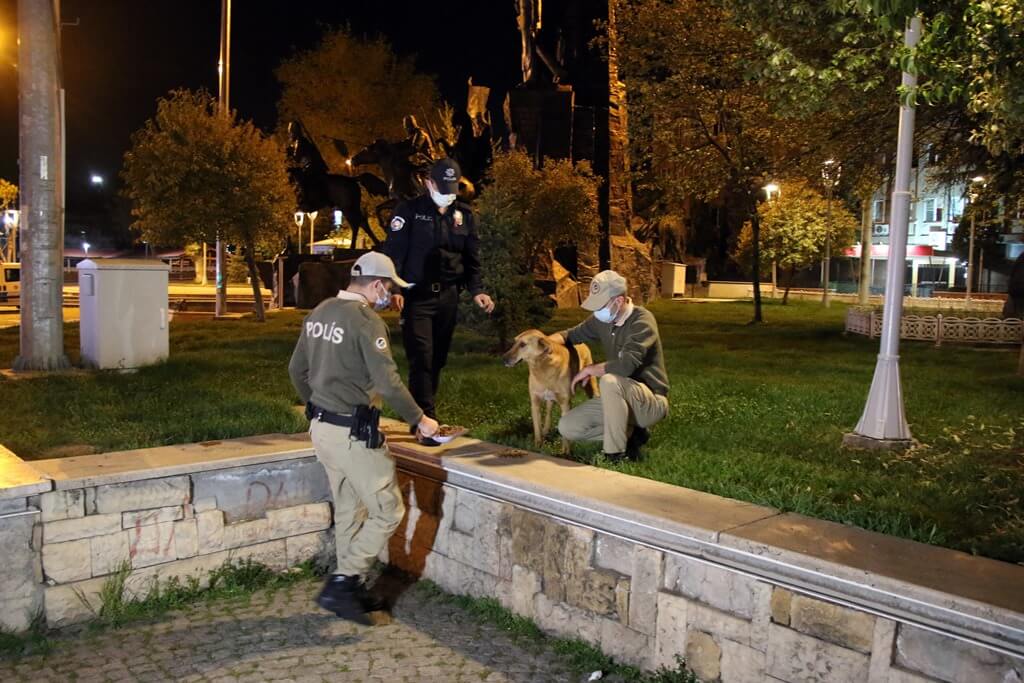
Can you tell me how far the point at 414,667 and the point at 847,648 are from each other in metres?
2.11

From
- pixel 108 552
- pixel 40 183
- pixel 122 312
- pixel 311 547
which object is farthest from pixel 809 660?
pixel 40 183

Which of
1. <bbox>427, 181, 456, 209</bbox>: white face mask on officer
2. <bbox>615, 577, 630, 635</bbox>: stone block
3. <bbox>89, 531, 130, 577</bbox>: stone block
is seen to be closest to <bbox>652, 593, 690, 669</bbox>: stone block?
<bbox>615, 577, 630, 635</bbox>: stone block

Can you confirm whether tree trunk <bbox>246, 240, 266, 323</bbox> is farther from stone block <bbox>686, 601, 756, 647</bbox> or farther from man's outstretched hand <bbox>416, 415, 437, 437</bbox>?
stone block <bbox>686, 601, 756, 647</bbox>

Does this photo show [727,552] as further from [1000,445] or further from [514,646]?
[1000,445]

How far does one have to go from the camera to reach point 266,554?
18.0 ft

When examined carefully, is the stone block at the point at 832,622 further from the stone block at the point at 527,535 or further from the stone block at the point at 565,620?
the stone block at the point at 527,535

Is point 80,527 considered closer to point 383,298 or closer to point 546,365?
point 383,298

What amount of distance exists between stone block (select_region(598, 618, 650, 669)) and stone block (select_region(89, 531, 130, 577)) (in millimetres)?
2707

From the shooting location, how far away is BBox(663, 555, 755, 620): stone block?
12.4ft

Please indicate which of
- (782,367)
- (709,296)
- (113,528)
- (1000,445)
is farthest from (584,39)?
(113,528)

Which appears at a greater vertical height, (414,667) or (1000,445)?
(1000,445)

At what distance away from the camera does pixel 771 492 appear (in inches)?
193

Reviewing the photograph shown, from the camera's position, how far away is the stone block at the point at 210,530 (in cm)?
519

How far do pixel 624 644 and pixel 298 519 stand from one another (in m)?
2.36
